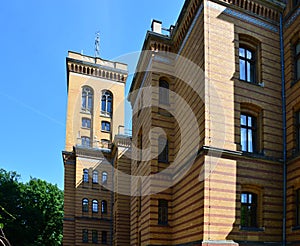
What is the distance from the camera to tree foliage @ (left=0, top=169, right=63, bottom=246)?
47.8m

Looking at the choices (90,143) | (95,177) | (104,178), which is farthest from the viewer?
(90,143)

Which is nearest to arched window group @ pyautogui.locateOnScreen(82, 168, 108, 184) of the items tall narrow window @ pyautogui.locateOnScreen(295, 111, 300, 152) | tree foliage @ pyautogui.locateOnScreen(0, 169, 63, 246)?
tree foliage @ pyautogui.locateOnScreen(0, 169, 63, 246)

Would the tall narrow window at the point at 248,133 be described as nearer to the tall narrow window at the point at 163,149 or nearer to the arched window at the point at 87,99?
the tall narrow window at the point at 163,149

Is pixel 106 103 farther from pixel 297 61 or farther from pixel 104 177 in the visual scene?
pixel 297 61

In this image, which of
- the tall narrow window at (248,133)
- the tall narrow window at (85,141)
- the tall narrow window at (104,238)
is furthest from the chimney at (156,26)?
the tall narrow window at (104,238)

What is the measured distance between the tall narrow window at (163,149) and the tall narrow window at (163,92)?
8.32 ft

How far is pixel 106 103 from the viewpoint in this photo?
4803 centimetres

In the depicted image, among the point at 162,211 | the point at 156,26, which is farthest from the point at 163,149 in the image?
the point at 156,26

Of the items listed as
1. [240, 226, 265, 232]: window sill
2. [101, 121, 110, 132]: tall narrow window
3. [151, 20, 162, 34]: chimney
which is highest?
[151, 20, 162, 34]: chimney

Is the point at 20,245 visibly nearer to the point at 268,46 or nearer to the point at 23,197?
the point at 23,197

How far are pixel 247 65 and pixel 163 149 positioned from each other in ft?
24.0

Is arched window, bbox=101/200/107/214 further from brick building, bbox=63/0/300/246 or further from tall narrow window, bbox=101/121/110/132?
brick building, bbox=63/0/300/246

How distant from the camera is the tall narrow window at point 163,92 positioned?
2375 centimetres

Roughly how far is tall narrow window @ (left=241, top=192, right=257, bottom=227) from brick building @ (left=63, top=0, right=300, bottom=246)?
0.05 meters
